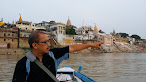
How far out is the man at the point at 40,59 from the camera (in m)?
1.77

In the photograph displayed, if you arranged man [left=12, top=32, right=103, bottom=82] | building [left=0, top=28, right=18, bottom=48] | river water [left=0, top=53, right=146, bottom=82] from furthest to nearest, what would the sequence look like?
building [left=0, top=28, right=18, bottom=48] < river water [left=0, top=53, right=146, bottom=82] < man [left=12, top=32, right=103, bottom=82]

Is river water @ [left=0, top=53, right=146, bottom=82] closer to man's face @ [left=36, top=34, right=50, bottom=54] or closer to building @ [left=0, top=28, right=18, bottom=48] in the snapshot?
man's face @ [left=36, top=34, right=50, bottom=54]

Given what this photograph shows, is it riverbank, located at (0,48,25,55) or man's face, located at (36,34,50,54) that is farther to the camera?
riverbank, located at (0,48,25,55)

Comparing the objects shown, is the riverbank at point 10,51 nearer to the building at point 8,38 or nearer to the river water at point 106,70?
the building at point 8,38

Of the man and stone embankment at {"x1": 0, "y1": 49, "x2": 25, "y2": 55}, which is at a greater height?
the man

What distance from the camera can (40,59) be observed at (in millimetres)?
2051

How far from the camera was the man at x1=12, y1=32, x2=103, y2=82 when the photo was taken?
5.81 feet

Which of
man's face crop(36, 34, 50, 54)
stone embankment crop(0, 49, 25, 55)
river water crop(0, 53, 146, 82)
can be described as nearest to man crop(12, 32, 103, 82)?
man's face crop(36, 34, 50, 54)

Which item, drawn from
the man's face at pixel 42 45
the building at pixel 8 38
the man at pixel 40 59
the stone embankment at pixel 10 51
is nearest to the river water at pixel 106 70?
the man at pixel 40 59

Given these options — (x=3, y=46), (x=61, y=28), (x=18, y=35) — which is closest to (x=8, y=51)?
(x=3, y=46)

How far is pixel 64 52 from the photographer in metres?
2.26

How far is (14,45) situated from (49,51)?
38.1 m

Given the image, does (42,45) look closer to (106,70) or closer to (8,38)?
(106,70)

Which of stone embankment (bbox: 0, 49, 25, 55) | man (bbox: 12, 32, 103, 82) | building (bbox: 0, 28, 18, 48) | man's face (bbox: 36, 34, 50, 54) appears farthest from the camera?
building (bbox: 0, 28, 18, 48)
